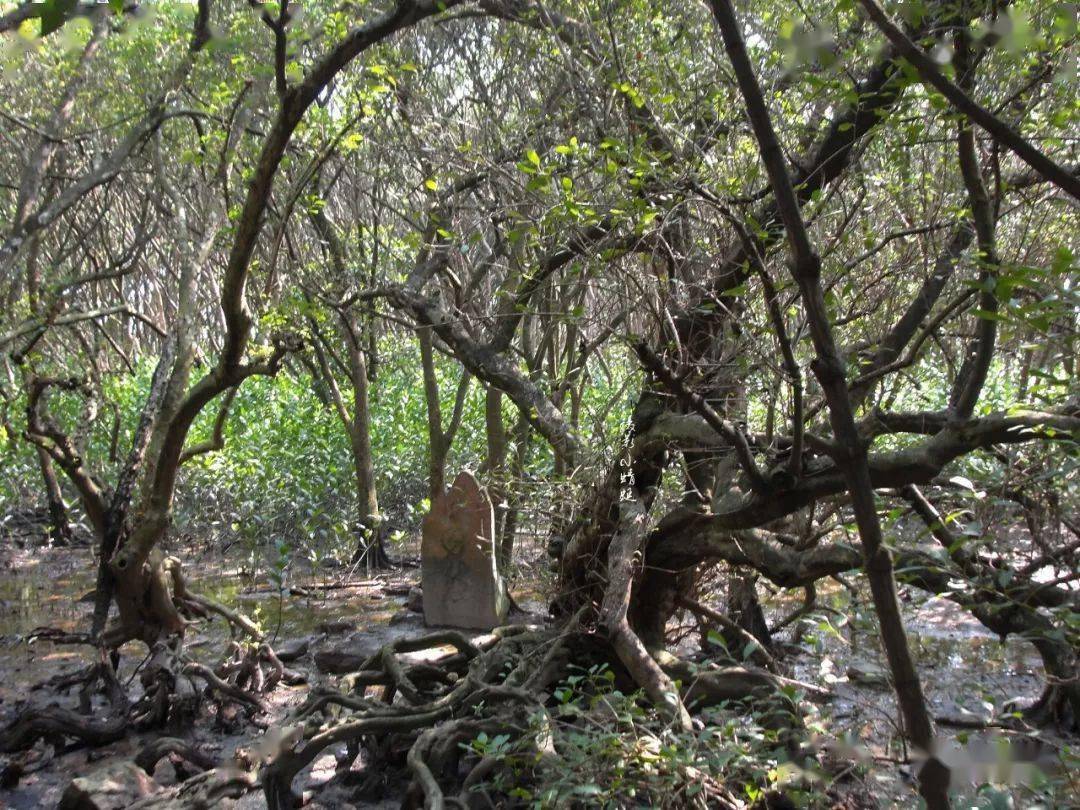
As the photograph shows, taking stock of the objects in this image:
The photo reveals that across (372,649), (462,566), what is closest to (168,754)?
(372,649)

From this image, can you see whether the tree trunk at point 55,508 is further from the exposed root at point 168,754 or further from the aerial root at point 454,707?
the aerial root at point 454,707

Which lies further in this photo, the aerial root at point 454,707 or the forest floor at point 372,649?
the aerial root at point 454,707

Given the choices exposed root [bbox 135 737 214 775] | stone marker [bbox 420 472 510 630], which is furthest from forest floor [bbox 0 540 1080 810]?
stone marker [bbox 420 472 510 630]

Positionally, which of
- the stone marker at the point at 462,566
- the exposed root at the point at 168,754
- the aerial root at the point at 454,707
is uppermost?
the stone marker at the point at 462,566

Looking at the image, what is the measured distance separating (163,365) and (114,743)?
3.21 m

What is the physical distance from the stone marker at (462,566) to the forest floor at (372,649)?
1.10 ft

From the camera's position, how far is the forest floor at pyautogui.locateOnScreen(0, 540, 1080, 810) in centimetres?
427

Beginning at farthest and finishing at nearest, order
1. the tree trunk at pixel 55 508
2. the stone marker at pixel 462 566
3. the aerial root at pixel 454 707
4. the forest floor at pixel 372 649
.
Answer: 1. the tree trunk at pixel 55 508
2. the stone marker at pixel 462 566
3. the aerial root at pixel 454 707
4. the forest floor at pixel 372 649

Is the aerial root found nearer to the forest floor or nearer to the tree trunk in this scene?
the forest floor

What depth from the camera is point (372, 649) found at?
8070 millimetres

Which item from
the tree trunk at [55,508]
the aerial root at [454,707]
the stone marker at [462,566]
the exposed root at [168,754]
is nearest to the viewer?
the aerial root at [454,707]

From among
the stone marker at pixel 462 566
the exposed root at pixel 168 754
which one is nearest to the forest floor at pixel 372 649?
the exposed root at pixel 168 754

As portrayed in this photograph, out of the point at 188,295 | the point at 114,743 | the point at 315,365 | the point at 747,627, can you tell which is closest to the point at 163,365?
the point at 188,295

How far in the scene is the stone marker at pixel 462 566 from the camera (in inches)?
369
